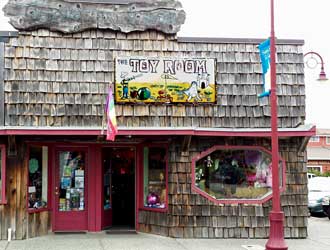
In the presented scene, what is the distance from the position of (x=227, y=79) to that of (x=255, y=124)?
1300 mm

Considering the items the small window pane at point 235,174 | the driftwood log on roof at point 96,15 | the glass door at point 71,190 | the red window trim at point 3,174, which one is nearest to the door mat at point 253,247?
the small window pane at point 235,174

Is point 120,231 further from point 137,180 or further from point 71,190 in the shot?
point 71,190

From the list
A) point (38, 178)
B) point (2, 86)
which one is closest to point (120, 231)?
point (38, 178)

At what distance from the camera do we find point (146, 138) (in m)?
12.6

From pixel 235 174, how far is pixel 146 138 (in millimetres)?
2386

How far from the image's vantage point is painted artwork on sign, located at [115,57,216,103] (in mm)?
12094

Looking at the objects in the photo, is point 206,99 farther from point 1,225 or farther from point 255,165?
point 1,225

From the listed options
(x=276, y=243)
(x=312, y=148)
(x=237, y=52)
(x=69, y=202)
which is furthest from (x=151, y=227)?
(x=312, y=148)

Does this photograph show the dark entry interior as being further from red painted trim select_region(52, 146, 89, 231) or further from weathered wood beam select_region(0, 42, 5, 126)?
weathered wood beam select_region(0, 42, 5, 126)

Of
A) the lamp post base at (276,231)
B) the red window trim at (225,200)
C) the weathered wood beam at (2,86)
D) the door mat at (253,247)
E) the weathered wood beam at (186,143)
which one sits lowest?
the door mat at (253,247)

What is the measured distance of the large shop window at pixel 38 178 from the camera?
12.0 m

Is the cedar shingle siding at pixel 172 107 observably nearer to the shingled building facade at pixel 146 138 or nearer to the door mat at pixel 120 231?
the shingled building facade at pixel 146 138

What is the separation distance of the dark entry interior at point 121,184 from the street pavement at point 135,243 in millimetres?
1114

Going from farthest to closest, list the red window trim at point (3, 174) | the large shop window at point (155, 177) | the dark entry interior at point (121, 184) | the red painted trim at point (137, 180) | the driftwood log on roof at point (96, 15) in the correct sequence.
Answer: the dark entry interior at point (121, 184) → the red painted trim at point (137, 180) → the large shop window at point (155, 177) → the driftwood log on roof at point (96, 15) → the red window trim at point (3, 174)
